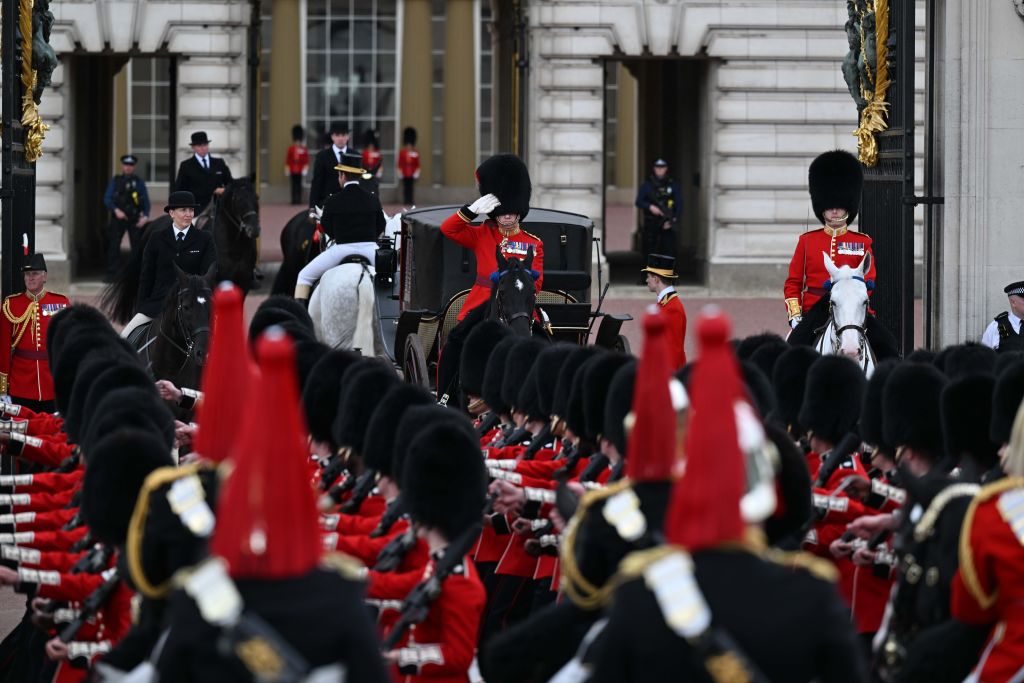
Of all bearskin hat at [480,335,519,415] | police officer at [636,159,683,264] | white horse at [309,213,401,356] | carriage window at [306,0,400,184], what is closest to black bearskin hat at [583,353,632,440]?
bearskin hat at [480,335,519,415]

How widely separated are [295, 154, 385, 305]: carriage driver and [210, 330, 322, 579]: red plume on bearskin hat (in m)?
10.2

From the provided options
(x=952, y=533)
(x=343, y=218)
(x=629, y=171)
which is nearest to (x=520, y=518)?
(x=952, y=533)

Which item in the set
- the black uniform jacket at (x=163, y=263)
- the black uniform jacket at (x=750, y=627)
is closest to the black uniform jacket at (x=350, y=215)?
the black uniform jacket at (x=163, y=263)

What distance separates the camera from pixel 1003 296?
10.3m

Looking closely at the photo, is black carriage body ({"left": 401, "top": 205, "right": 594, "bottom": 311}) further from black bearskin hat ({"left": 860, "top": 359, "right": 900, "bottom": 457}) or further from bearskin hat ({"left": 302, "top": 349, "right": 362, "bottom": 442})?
black bearskin hat ({"left": 860, "top": 359, "right": 900, "bottom": 457})

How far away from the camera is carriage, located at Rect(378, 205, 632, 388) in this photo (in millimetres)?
11188

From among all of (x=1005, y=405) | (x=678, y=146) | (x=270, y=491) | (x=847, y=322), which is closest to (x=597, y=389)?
(x=1005, y=405)

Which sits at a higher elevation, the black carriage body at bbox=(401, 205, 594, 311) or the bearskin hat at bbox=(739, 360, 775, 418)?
the black carriage body at bbox=(401, 205, 594, 311)

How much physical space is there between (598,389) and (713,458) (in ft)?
11.1

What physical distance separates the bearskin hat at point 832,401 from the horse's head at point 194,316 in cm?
419

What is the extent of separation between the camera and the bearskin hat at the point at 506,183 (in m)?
10.6

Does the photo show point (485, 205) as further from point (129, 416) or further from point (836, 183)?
point (129, 416)

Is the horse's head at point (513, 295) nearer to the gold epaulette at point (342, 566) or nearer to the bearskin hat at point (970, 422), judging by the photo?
the bearskin hat at point (970, 422)

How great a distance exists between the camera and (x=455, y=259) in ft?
39.1
